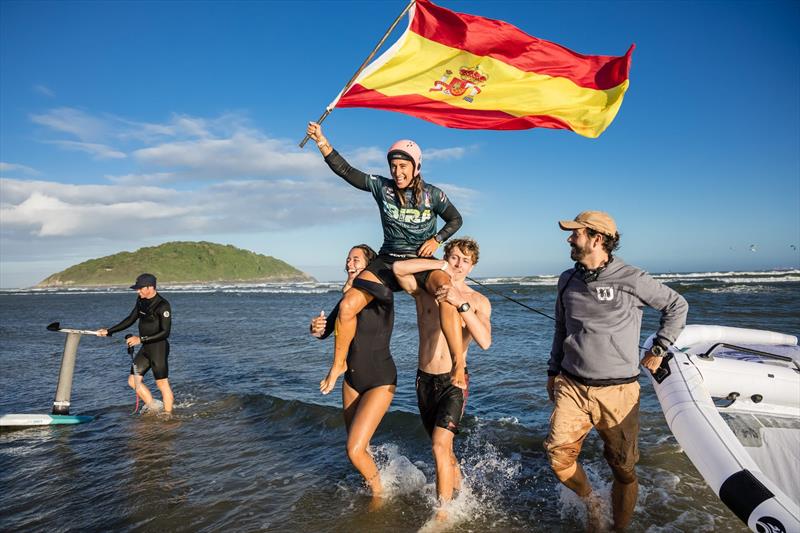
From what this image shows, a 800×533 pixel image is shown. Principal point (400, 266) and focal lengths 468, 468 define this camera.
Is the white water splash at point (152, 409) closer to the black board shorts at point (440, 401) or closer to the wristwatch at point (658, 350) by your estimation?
the black board shorts at point (440, 401)

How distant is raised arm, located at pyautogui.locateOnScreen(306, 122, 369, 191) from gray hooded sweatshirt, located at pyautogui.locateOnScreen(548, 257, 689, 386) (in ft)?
8.05

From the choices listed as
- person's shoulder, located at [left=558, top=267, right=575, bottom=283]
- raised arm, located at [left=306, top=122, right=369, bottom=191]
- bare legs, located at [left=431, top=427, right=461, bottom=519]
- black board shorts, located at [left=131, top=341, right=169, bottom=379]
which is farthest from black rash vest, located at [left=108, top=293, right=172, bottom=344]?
person's shoulder, located at [left=558, top=267, right=575, bottom=283]

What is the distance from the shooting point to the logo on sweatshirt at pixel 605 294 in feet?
13.5

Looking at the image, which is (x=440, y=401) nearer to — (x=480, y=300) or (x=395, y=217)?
(x=480, y=300)

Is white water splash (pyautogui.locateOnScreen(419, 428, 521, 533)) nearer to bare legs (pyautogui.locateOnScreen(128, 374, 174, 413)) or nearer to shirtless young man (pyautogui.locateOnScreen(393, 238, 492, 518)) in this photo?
shirtless young man (pyautogui.locateOnScreen(393, 238, 492, 518))

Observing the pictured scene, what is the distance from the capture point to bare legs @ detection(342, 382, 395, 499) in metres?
4.60

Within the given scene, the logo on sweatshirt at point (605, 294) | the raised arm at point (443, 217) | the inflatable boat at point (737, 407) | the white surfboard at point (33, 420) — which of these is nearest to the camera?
the inflatable boat at point (737, 407)

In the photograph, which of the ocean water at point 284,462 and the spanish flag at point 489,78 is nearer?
the ocean water at point 284,462

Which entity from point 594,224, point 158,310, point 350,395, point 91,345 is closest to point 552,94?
point 594,224

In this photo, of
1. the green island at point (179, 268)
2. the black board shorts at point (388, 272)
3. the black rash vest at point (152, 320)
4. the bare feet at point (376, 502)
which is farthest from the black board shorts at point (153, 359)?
the green island at point (179, 268)

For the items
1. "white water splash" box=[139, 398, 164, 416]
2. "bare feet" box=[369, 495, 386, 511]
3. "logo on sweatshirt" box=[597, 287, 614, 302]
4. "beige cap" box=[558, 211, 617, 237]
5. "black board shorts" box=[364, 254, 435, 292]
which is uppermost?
"beige cap" box=[558, 211, 617, 237]

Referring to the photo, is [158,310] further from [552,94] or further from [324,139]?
[552,94]

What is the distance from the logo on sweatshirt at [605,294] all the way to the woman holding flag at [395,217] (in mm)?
1424

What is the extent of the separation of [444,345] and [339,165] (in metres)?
2.19
